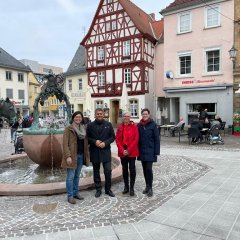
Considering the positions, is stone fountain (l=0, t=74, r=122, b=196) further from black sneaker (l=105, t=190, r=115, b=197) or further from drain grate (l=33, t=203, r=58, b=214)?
drain grate (l=33, t=203, r=58, b=214)

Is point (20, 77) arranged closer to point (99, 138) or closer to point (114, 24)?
point (114, 24)

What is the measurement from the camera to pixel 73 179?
5328 mm

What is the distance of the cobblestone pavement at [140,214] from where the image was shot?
12.8 feet

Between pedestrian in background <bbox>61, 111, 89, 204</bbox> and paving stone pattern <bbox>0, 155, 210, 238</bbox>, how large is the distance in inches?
10.6

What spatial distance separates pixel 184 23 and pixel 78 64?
18714 millimetres

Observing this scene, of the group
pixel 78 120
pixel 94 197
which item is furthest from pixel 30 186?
pixel 78 120

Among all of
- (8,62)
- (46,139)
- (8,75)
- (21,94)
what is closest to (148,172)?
(46,139)

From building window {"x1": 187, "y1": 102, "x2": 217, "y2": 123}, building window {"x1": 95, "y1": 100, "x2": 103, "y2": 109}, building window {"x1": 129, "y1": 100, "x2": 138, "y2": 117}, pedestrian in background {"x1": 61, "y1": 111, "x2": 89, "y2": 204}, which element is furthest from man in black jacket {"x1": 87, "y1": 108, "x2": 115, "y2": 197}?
building window {"x1": 95, "y1": 100, "x2": 103, "y2": 109}

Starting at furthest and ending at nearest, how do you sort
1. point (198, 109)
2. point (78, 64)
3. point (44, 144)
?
point (78, 64) < point (198, 109) < point (44, 144)

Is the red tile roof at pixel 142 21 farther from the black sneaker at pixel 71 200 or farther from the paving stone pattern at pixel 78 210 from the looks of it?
the black sneaker at pixel 71 200

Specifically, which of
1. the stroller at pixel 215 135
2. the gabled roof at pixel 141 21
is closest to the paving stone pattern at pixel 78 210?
the stroller at pixel 215 135

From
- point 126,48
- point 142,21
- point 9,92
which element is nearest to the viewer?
point 126,48

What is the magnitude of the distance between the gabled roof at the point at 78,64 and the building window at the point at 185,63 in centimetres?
1613

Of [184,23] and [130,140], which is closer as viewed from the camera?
[130,140]
